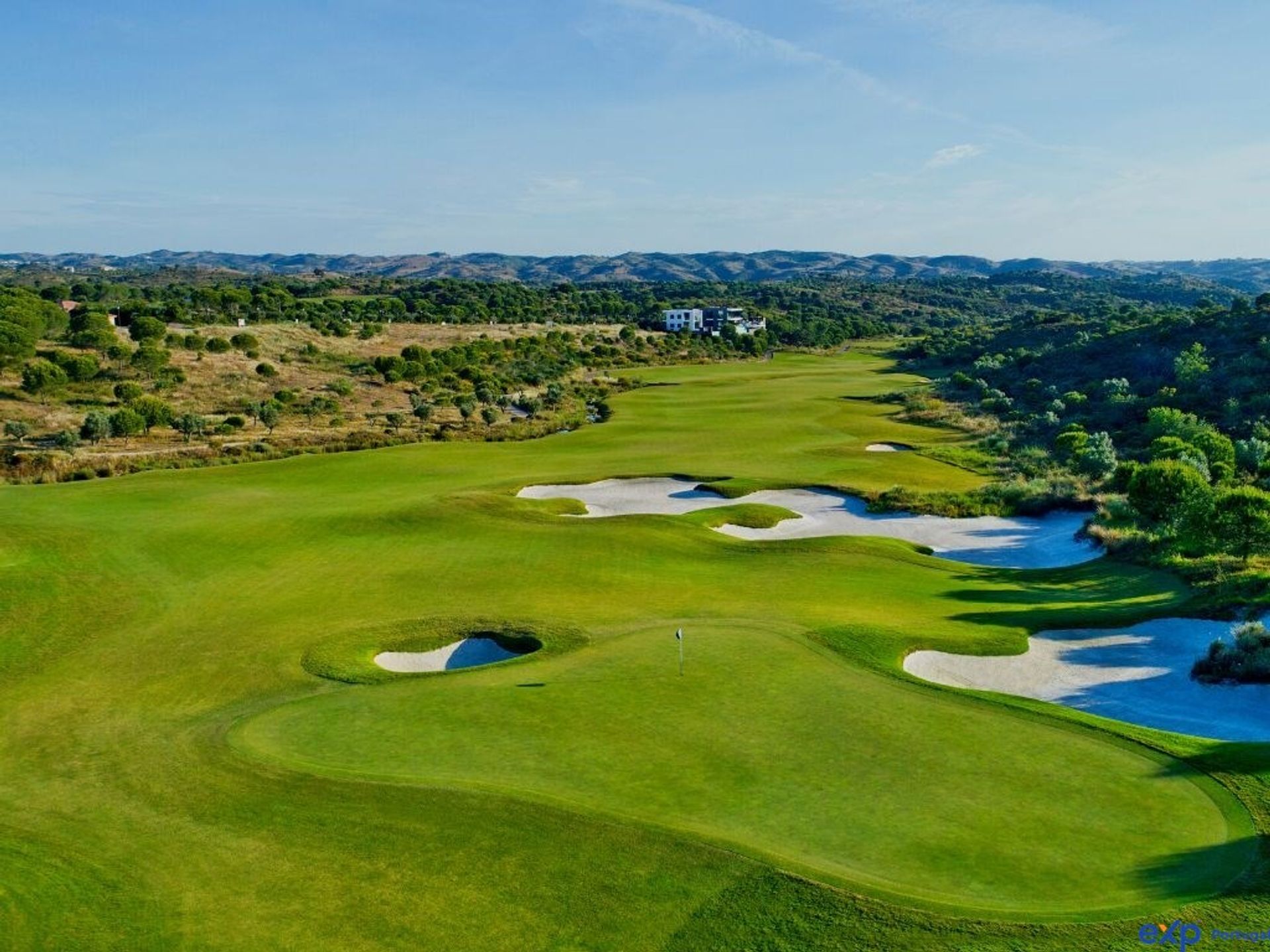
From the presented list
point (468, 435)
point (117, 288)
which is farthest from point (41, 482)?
point (117, 288)

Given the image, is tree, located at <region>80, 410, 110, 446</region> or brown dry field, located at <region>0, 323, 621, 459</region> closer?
tree, located at <region>80, 410, 110, 446</region>

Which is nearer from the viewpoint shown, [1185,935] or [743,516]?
[1185,935]

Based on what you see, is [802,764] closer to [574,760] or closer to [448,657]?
[574,760]

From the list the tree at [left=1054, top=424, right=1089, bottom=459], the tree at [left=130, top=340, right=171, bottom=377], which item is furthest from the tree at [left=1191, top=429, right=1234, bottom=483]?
the tree at [left=130, top=340, right=171, bottom=377]

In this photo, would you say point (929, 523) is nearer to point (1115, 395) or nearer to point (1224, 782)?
point (1224, 782)

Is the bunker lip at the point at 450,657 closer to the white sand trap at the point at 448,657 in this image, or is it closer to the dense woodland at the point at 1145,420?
the white sand trap at the point at 448,657

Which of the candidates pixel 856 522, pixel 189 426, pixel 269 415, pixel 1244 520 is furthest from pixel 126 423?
pixel 1244 520

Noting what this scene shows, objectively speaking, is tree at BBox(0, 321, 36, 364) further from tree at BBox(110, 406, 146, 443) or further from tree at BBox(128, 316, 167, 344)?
tree at BBox(110, 406, 146, 443)
